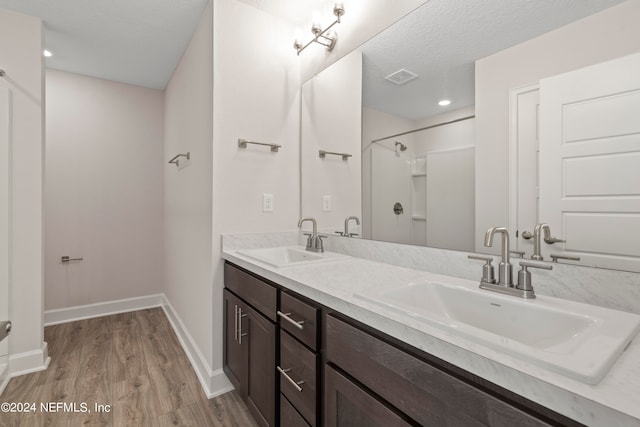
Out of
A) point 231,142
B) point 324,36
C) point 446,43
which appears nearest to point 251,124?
point 231,142

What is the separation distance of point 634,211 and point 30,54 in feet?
10.7

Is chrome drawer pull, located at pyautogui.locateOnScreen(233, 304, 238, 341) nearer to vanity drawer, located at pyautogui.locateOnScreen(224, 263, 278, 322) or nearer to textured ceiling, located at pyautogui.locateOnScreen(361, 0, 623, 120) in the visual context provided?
vanity drawer, located at pyautogui.locateOnScreen(224, 263, 278, 322)

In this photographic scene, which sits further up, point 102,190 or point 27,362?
point 102,190

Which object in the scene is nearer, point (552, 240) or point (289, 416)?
point (552, 240)

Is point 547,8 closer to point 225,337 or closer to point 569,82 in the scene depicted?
point 569,82

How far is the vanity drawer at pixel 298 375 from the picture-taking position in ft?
3.45

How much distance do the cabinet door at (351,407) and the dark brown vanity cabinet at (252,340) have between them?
398mm

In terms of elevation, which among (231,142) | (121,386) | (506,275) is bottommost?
(121,386)

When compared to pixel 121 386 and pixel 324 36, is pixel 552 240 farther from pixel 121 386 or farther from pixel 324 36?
pixel 121 386

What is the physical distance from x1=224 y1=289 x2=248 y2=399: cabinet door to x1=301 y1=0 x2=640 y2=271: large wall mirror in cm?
81

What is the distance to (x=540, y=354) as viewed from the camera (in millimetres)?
558

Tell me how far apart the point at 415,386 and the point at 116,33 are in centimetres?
292

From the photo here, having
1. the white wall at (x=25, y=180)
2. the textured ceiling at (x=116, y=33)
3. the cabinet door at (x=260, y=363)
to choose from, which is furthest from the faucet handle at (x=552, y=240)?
the white wall at (x=25, y=180)

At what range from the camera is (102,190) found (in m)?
3.17
